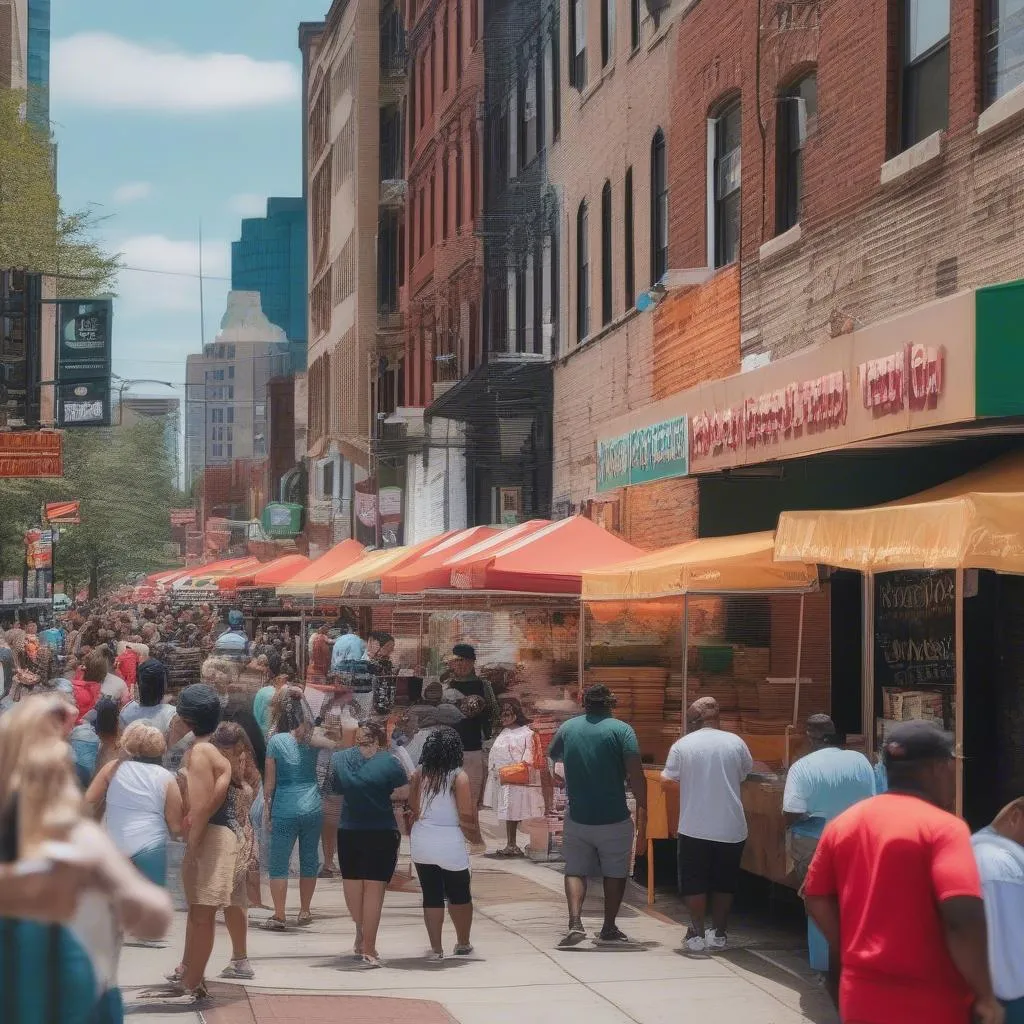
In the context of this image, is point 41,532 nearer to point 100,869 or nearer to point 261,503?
point 100,869

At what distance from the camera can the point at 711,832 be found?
12500mm

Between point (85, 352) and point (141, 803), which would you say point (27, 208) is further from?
point (141, 803)

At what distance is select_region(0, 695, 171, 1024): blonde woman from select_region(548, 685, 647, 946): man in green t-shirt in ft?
27.6

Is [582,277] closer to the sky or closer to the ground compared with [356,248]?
closer to the ground

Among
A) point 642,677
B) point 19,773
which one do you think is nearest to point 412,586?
point 642,677

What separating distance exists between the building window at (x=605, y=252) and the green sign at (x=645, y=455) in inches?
219

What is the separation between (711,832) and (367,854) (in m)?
2.29

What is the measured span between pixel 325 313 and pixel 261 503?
5287 cm

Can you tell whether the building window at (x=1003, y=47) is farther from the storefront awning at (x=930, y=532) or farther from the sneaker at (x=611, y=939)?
the sneaker at (x=611, y=939)

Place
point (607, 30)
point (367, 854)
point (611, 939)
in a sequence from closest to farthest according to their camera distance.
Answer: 1. point (367, 854)
2. point (611, 939)
3. point (607, 30)

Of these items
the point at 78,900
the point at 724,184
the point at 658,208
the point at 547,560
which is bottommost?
the point at 78,900

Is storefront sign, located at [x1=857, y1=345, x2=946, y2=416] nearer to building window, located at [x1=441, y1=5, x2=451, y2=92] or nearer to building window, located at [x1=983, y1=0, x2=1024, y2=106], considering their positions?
building window, located at [x1=983, y1=0, x2=1024, y2=106]

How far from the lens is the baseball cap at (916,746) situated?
20.2 ft

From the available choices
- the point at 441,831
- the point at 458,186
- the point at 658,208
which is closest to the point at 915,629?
the point at 441,831
